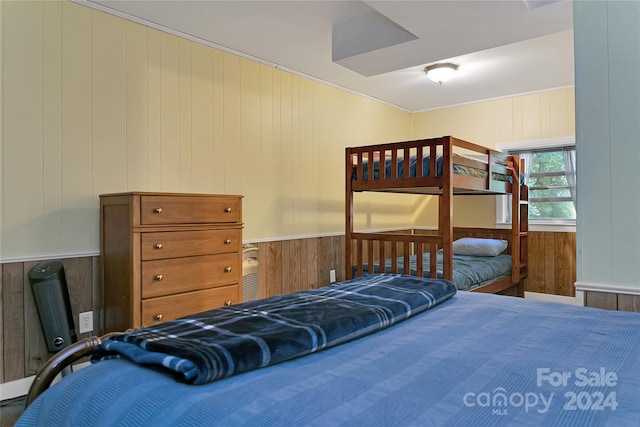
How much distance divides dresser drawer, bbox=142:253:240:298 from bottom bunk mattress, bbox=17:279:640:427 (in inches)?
57.4

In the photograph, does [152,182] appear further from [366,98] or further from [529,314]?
[366,98]

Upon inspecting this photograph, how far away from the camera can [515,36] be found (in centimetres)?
268

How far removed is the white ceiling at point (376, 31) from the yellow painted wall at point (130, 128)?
8.1 inches

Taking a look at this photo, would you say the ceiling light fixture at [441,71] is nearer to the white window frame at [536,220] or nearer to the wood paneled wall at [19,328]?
the white window frame at [536,220]

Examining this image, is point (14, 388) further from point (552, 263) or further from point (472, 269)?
point (552, 263)

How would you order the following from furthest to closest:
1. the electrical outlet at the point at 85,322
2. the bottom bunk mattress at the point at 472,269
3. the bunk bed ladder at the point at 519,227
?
the bunk bed ladder at the point at 519,227 → the bottom bunk mattress at the point at 472,269 → the electrical outlet at the point at 85,322

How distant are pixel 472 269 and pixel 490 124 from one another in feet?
6.93

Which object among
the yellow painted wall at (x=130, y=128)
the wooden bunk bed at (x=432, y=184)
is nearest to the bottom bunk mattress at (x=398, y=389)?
the yellow painted wall at (x=130, y=128)

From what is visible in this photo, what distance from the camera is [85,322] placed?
264 centimetres

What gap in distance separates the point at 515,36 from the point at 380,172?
1345 mm

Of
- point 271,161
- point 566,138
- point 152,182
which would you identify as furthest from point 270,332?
point 566,138

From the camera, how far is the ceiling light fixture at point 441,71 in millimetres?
3801

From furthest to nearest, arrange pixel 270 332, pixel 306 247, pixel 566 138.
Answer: pixel 566 138 < pixel 306 247 < pixel 270 332

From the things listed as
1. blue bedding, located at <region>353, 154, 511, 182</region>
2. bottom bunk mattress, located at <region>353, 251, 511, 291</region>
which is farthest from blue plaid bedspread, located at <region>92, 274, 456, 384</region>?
bottom bunk mattress, located at <region>353, 251, 511, 291</region>
